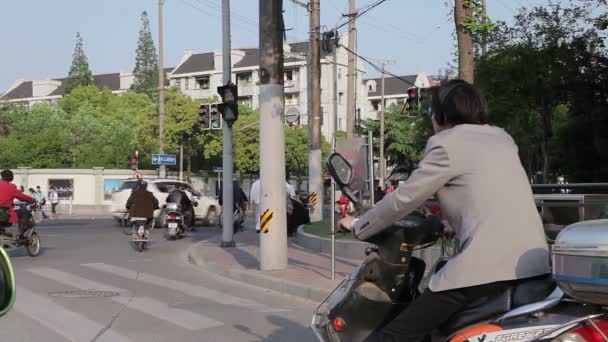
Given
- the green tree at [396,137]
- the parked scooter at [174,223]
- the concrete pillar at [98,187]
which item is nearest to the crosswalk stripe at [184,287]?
the parked scooter at [174,223]

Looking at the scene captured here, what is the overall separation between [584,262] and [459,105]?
3.22 ft

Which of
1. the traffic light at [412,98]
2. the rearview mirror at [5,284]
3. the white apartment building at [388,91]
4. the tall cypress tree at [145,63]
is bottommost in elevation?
the rearview mirror at [5,284]

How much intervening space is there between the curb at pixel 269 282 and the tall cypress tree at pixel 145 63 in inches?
3440

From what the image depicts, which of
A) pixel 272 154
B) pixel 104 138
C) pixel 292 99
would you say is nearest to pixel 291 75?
pixel 292 99

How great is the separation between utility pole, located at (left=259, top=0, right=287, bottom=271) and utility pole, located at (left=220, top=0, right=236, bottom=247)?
4273 millimetres

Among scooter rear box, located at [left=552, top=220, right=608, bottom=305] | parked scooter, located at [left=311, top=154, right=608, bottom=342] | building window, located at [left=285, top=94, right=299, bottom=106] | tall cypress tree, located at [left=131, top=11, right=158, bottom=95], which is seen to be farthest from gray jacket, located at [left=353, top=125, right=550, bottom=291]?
tall cypress tree, located at [left=131, top=11, right=158, bottom=95]

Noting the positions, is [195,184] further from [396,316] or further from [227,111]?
[396,316]

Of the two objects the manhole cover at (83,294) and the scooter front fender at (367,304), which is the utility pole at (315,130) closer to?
the manhole cover at (83,294)

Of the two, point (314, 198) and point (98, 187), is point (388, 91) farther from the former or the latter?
point (314, 198)

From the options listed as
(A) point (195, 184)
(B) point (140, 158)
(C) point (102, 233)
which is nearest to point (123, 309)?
(C) point (102, 233)

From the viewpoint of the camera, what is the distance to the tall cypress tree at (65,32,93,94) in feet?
322

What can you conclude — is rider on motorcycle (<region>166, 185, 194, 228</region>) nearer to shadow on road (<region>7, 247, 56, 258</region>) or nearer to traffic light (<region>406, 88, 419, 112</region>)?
Result: shadow on road (<region>7, 247, 56, 258</region>)

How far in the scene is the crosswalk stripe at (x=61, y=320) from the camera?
22.7 feet

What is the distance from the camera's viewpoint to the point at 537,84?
76.6 feet
